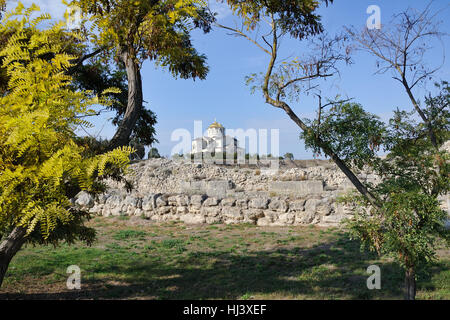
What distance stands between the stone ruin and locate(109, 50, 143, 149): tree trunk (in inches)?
166

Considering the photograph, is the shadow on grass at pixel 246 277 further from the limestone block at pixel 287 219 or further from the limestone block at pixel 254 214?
the limestone block at pixel 254 214

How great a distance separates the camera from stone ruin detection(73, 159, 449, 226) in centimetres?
1289

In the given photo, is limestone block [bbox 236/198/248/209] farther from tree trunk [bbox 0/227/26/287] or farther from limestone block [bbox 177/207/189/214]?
tree trunk [bbox 0/227/26/287]

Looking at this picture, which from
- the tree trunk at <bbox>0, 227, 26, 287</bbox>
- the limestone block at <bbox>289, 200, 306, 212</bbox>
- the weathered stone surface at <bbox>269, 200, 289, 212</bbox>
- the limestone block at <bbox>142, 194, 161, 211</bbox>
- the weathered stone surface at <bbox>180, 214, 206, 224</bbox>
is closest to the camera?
the tree trunk at <bbox>0, 227, 26, 287</bbox>

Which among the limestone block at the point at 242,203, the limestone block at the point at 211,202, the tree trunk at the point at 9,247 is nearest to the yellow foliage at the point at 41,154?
the tree trunk at the point at 9,247

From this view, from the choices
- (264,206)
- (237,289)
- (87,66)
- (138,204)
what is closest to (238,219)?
(264,206)

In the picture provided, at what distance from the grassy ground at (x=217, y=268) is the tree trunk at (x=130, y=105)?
3.03m

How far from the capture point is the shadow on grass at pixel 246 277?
6.30 metres

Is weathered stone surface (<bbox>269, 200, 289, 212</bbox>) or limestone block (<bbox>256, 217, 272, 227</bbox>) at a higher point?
weathered stone surface (<bbox>269, 200, 289, 212</bbox>)

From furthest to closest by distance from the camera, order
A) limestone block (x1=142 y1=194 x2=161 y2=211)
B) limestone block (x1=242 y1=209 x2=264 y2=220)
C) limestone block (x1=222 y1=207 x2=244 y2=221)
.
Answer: limestone block (x1=142 y1=194 x2=161 y2=211) → limestone block (x1=222 y1=207 x2=244 y2=221) → limestone block (x1=242 y1=209 x2=264 y2=220)

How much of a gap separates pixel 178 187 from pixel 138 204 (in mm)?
4459

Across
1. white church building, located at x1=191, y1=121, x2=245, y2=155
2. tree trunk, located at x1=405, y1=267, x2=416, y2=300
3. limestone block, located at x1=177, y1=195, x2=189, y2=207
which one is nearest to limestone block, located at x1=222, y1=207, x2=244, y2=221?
limestone block, located at x1=177, y1=195, x2=189, y2=207

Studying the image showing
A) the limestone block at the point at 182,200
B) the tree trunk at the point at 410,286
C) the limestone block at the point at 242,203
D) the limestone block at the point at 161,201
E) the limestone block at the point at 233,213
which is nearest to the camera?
the tree trunk at the point at 410,286
